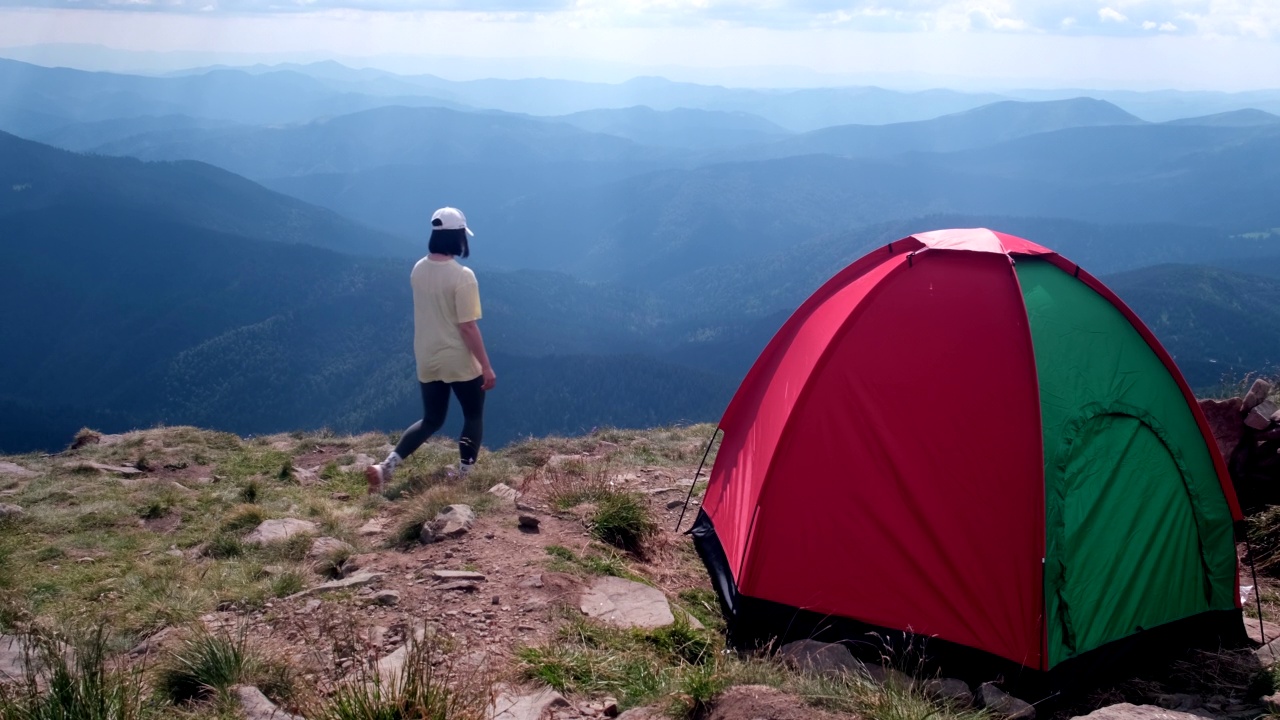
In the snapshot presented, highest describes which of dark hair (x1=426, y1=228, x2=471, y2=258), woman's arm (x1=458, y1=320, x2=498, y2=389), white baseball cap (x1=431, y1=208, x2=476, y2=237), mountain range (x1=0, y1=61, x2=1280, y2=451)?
white baseball cap (x1=431, y1=208, x2=476, y2=237)

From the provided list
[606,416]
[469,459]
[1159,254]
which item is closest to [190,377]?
[606,416]

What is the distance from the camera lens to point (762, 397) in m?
6.18

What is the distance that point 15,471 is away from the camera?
9.32 m

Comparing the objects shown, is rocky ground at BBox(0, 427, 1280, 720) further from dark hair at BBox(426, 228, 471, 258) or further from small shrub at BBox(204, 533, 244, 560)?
dark hair at BBox(426, 228, 471, 258)

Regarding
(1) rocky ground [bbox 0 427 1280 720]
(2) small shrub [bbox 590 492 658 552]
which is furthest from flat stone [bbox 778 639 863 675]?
(2) small shrub [bbox 590 492 658 552]

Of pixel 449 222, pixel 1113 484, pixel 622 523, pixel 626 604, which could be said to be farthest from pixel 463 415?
pixel 1113 484

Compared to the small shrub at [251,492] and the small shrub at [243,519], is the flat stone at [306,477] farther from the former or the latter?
the small shrub at [243,519]

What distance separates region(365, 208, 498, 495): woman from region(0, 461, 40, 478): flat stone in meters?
4.43

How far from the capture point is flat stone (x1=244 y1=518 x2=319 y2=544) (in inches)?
250

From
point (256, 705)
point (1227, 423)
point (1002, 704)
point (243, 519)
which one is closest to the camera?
point (256, 705)

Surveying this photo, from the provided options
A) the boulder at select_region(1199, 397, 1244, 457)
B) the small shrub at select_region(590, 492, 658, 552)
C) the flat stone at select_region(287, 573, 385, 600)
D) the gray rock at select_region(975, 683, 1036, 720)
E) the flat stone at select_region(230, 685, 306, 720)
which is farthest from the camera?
the boulder at select_region(1199, 397, 1244, 457)

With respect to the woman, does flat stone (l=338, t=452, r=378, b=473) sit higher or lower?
lower

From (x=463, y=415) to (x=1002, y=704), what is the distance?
5.18 metres

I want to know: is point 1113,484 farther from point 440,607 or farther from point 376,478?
point 376,478
